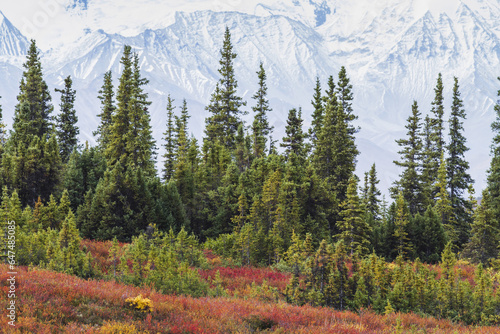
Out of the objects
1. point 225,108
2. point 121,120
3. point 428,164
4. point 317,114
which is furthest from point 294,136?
point 121,120

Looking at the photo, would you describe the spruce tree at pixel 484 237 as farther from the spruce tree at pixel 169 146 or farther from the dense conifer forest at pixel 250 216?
the spruce tree at pixel 169 146

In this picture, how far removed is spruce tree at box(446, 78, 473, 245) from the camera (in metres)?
40.3

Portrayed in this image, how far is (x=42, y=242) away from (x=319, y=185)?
18.4m

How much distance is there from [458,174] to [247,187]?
24839 millimetres

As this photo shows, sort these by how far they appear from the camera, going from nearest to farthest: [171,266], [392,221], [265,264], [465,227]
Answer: [171,266] → [265,264] → [392,221] → [465,227]

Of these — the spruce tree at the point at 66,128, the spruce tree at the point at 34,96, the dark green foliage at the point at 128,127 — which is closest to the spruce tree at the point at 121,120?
the dark green foliage at the point at 128,127

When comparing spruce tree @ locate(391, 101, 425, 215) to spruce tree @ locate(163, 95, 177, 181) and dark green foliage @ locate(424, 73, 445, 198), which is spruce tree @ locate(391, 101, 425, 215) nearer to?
dark green foliage @ locate(424, 73, 445, 198)

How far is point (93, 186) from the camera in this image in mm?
27359

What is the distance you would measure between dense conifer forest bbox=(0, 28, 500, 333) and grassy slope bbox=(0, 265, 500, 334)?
183mm

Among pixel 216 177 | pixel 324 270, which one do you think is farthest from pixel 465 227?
pixel 324 270

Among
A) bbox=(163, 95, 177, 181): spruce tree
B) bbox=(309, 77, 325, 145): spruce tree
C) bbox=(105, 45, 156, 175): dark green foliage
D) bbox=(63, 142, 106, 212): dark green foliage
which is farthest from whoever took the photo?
bbox=(163, 95, 177, 181): spruce tree

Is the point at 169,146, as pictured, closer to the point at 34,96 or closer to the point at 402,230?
the point at 34,96

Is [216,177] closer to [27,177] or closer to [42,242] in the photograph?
[27,177]

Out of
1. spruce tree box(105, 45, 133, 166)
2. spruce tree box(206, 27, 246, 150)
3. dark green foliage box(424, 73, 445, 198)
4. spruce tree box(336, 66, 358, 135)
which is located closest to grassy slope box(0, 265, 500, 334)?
spruce tree box(105, 45, 133, 166)
